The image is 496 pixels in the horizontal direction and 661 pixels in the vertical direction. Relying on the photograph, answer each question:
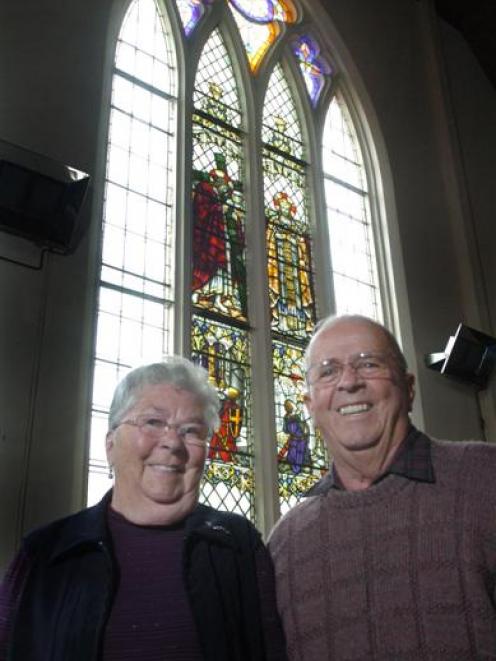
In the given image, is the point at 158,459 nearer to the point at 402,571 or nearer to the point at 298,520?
the point at 298,520

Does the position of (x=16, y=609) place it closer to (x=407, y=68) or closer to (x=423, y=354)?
(x=423, y=354)

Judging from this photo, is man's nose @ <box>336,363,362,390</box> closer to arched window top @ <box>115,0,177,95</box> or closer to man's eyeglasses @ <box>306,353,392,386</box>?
man's eyeglasses @ <box>306,353,392,386</box>

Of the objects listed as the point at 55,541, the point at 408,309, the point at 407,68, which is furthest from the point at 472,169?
the point at 55,541

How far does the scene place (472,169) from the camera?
7.39 m

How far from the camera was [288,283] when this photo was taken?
18.5 feet

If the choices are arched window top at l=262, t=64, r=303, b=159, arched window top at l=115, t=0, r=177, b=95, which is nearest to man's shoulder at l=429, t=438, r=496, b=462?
arched window top at l=115, t=0, r=177, b=95

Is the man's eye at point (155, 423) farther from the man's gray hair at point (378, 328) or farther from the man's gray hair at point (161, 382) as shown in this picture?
the man's gray hair at point (378, 328)

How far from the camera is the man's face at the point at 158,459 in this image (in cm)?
172

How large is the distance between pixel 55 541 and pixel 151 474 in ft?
0.83

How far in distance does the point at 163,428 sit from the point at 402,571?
24.3 inches

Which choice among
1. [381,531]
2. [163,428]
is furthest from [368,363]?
[163,428]

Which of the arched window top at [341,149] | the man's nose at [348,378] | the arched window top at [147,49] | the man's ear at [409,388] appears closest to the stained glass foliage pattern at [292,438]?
the arched window top at [341,149]

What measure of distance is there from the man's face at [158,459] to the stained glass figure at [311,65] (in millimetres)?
5375

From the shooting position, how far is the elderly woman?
153 centimetres
